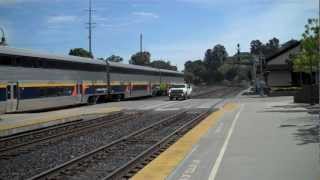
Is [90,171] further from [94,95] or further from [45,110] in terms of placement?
[94,95]

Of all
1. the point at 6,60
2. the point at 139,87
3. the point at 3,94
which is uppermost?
the point at 6,60

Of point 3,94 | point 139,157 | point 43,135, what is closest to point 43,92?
point 3,94

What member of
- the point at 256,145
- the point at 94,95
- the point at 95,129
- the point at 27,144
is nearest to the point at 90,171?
the point at 256,145

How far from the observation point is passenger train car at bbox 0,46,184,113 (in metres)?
32.0

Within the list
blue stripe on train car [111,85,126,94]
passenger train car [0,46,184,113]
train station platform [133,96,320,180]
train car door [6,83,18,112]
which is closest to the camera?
train station platform [133,96,320,180]

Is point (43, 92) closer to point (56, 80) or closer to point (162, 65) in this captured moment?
point (56, 80)

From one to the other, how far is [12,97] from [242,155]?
65.5 ft

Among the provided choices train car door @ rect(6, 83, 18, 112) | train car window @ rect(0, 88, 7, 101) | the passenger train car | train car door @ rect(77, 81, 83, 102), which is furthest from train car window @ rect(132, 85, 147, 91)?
train car window @ rect(0, 88, 7, 101)

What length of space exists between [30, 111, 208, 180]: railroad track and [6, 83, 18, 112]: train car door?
10.4m

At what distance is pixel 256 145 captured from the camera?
16.9m

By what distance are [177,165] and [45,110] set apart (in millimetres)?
28285

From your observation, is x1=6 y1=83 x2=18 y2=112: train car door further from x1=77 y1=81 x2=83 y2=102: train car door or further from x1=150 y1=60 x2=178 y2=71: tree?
x1=150 y1=60 x2=178 y2=71: tree

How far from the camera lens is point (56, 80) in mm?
39969

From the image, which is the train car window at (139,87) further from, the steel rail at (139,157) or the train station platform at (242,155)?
the train station platform at (242,155)
